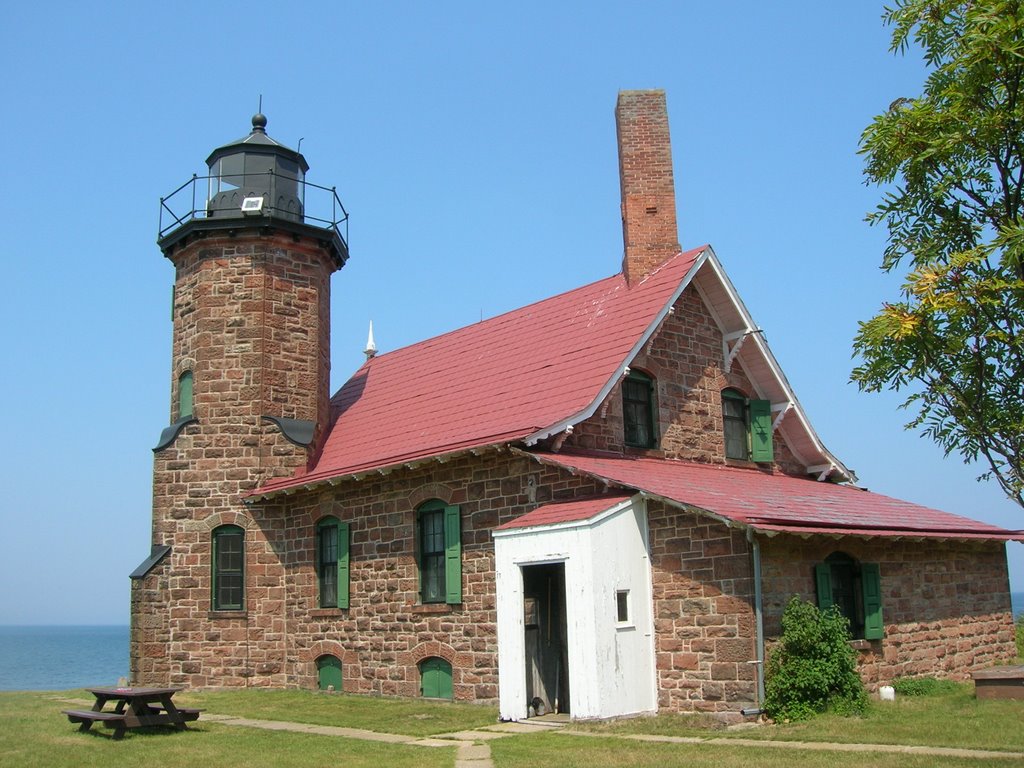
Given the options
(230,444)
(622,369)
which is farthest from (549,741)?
(230,444)

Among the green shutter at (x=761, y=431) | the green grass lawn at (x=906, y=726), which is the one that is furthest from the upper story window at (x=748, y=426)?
the green grass lawn at (x=906, y=726)

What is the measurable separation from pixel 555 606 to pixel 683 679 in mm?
2278

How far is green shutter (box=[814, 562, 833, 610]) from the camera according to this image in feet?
43.7

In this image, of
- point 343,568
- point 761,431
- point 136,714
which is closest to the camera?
point 136,714

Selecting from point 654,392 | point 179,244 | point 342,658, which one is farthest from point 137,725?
point 179,244

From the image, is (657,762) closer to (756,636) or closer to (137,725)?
(756,636)

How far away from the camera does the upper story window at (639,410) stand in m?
16.6

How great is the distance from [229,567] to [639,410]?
26.9 ft

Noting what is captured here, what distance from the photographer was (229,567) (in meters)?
19.2

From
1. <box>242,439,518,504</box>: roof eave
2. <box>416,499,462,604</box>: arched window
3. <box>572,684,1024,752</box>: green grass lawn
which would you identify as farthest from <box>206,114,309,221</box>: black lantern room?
<box>572,684,1024,752</box>: green grass lawn

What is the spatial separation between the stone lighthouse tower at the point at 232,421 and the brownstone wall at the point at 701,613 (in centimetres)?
854

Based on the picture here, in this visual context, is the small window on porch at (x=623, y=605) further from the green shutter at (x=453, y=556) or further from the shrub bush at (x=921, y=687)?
the shrub bush at (x=921, y=687)

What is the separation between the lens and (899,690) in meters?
14.1

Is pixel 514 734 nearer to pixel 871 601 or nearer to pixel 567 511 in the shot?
pixel 567 511
